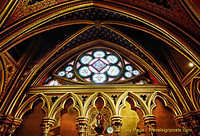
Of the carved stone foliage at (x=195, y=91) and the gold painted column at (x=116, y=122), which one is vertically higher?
the carved stone foliage at (x=195, y=91)

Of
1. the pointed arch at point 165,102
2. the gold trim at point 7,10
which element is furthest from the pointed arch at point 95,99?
the gold trim at point 7,10

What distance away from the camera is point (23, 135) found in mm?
6352

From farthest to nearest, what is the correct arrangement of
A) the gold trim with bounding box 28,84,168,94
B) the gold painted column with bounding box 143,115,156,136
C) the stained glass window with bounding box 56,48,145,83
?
the stained glass window with bounding box 56,48,145,83, the gold trim with bounding box 28,84,168,94, the gold painted column with bounding box 143,115,156,136

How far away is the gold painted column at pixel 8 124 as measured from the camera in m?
5.74

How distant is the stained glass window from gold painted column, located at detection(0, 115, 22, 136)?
253 cm

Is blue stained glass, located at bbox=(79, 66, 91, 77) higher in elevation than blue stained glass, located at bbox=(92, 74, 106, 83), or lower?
higher

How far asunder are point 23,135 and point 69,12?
15.9ft

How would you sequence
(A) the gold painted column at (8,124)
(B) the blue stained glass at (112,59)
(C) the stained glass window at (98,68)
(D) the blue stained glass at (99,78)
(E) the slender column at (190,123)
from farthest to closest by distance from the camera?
(B) the blue stained glass at (112,59), (C) the stained glass window at (98,68), (D) the blue stained glass at (99,78), (A) the gold painted column at (8,124), (E) the slender column at (190,123)

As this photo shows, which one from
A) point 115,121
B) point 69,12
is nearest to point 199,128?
point 115,121

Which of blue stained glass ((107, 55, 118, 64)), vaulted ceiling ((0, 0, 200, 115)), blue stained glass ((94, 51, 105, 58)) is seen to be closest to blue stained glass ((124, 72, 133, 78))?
vaulted ceiling ((0, 0, 200, 115))

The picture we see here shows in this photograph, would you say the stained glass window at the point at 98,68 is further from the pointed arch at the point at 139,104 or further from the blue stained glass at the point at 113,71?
the pointed arch at the point at 139,104

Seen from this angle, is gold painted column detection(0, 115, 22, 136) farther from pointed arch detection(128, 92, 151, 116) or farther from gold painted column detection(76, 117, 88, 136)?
pointed arch detection(128, 92, 151, 116)

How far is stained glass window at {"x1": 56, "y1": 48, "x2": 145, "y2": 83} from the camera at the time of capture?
25.5 ft

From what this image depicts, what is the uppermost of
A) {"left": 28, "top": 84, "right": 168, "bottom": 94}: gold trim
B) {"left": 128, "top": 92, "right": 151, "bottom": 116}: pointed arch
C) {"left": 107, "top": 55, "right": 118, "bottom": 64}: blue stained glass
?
{"left": 107, "top": 55, "right": 118, "bottom": 64}: blue stained glass
